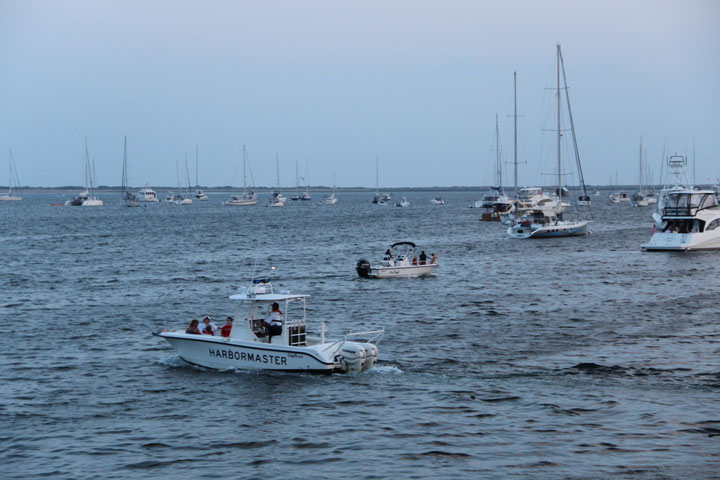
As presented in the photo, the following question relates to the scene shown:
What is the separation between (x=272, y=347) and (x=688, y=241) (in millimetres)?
54142

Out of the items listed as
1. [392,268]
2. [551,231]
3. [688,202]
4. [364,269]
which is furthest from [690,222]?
[364,269]

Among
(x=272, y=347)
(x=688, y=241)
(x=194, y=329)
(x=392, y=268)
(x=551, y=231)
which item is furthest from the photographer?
(x=551, y=231)

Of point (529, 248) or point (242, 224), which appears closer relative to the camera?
point (529, 248)

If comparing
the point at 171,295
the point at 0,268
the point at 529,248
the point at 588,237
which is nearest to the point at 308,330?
the point at 171,295

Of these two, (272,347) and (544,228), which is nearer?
(272,347)

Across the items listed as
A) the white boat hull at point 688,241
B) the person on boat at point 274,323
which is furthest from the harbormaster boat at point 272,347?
the white boat hull at point 688,241

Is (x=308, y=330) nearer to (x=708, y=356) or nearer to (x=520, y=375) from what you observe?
(x=520, y=375)

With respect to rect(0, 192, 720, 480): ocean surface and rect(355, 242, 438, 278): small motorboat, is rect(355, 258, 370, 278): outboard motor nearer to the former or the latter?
rect(355, 242, 438, 278): small motorboat

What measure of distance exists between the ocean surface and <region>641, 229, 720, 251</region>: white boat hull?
1587cm

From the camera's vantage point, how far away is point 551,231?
92.6 metres

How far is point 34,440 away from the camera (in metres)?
23.0

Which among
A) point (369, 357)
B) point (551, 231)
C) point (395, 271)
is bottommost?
point (369, 357)

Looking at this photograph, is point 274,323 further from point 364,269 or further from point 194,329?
point 364,269

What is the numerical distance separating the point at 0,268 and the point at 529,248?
46.8 m
